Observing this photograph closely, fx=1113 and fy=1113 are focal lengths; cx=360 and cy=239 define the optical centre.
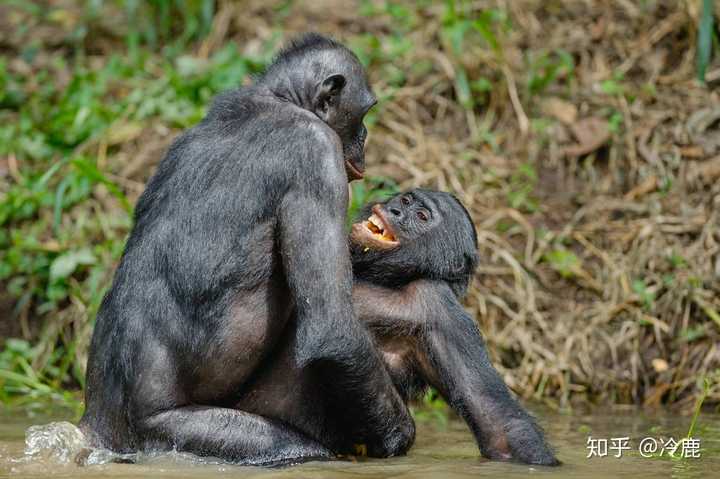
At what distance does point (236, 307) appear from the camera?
16.3 feet

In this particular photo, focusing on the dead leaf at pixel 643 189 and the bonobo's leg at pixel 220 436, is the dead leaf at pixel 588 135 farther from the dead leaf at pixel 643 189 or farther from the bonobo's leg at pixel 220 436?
the bonobo's leg at pixel 220 436

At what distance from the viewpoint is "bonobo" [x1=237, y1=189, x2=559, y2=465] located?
5.14 meters

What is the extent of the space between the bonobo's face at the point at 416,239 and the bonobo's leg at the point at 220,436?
105cm

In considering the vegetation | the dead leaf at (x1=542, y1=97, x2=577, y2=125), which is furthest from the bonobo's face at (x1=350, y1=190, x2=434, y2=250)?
the dead leaf at (x1=542, y1=97, x2=577, y2=125)

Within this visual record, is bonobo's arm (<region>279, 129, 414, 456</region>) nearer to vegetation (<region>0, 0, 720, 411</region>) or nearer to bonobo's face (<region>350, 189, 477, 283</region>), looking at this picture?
bonobo's face (<region>350, 189, 477, 283</region>)

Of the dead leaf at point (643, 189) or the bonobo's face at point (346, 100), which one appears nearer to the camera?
the bonobo's face at point (346, 100)

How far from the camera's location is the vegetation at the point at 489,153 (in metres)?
7.62

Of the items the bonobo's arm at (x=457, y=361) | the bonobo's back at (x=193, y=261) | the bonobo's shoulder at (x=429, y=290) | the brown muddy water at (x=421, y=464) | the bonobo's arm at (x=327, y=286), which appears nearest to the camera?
the brown muddy water at (x=421, y=464)

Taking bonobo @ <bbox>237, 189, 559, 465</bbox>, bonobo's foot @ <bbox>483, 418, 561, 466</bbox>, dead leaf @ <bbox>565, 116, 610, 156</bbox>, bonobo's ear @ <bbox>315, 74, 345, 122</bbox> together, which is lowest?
bonobo's foot @ <bbox>483, 418, 561, 466</bbox>

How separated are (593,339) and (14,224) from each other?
4360 millimetres

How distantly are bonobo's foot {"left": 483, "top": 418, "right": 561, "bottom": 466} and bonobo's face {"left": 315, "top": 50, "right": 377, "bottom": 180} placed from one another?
1538 millimetres

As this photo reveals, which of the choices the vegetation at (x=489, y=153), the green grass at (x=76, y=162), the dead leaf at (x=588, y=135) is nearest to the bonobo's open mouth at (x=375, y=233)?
the green grass at (x=76, y=162)

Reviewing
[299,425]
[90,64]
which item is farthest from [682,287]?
[90,64]

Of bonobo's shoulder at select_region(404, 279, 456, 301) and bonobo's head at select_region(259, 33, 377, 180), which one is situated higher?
bonobo's head at select_region(259, 33, 377, 180)
